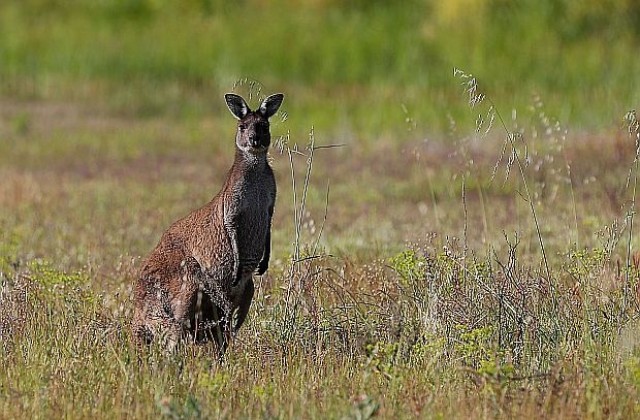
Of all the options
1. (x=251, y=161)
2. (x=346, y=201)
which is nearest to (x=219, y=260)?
(x=251, y=161)

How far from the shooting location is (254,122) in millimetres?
7000

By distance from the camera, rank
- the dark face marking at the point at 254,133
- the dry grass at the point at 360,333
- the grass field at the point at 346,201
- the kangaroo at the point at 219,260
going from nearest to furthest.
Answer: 1. the dry grass at the point at 360,333
2. the grass field at the point at 346,201
3. the kangaroo at the point at 219,260
4. the dark face marking at the point at 254,133

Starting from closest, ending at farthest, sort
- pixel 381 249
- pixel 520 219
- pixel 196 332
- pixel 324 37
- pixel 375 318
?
pixel 196 332 → pixel 375 318 → pixel 381 249 → pixel 520 219 → pixel 324 37

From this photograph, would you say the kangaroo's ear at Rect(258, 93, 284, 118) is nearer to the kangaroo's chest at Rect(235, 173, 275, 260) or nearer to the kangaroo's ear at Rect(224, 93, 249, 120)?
the kangaroo's ear at Rect(224, 93, 249, 120)

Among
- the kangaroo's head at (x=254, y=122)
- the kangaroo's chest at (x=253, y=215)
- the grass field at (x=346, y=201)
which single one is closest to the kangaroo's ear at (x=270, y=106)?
the kangaroo's head at (x=254, y=122)

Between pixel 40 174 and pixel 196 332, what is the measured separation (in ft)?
27.4

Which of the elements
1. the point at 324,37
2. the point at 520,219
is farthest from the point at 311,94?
the point at 520,219

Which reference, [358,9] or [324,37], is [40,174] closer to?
[324,37]

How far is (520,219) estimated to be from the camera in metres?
11.6

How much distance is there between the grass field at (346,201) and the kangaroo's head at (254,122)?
0.12 m

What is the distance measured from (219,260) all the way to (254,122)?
2.28 feet

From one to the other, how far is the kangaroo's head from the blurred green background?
9714mm

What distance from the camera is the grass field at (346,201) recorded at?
6160 millimetres

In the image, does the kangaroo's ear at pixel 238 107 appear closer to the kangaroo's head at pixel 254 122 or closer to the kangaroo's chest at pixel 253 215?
the kangaroo's head at pixel 254 122
